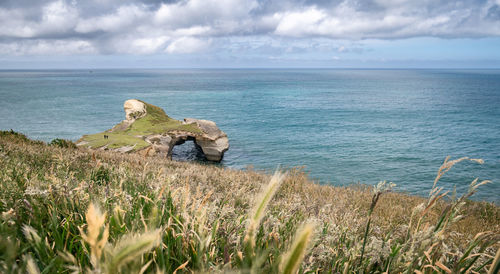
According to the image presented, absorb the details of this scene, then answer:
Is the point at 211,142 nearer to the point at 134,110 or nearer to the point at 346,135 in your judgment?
the point at 134,110

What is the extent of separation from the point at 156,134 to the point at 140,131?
5.29ft

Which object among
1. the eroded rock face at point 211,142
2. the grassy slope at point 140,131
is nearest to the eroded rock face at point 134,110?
the grassy slope at point 140,131

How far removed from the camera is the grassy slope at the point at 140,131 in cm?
1983

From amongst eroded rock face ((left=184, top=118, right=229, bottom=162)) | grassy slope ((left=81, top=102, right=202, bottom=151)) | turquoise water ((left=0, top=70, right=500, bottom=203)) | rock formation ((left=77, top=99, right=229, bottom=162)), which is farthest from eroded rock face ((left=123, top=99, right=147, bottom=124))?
turquoise water ((left=0, top=70, right=500, bottom=203))

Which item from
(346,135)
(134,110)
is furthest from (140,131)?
(346,135)

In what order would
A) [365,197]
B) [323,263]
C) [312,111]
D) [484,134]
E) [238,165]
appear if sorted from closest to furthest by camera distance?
[323,263] < [365,197] < [238,165] < [484,134] < [312,111]

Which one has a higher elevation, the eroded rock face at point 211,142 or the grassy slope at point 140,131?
the grassy slope at point 140,131

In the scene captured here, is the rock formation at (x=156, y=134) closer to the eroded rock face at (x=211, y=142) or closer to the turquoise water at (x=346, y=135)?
the eroded rock face at (x=211, y=142)

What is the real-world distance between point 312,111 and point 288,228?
54.0 metres

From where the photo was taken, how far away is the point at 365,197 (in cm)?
882

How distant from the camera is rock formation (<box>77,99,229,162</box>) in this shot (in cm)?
2080

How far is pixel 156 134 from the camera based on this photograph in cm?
2364

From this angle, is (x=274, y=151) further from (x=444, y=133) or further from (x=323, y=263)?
(x=323, y=263)

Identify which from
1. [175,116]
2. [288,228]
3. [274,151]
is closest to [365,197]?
[288,228]
